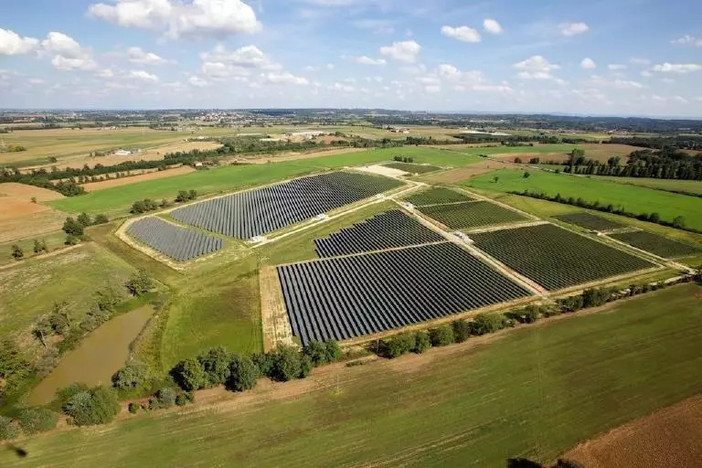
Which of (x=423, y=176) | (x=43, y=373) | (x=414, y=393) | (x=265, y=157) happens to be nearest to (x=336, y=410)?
(x=414, y=393)

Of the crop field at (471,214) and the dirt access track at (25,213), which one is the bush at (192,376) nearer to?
the crop field at (471,214)

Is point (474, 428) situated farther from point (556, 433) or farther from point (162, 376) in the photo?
point (162, 376)

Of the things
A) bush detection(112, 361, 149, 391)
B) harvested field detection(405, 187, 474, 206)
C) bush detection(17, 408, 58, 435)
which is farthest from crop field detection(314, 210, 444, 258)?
bush detection(17, 408, 58, 435)

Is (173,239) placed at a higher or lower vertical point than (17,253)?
higher

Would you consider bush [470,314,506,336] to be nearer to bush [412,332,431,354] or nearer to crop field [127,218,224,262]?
bush [412,332,431,354]

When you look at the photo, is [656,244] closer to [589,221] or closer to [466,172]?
[589,221]

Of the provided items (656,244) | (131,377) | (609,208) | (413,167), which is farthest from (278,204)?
(609,208)
